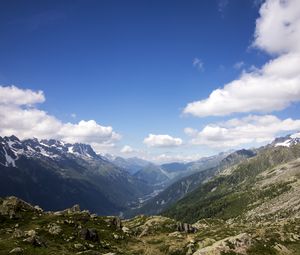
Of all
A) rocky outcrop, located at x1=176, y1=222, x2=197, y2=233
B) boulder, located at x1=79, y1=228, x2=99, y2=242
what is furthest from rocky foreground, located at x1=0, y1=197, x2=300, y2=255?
rocky outcrop, located at x1=176, y1=222, x2=197, y2=233

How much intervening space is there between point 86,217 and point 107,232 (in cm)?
1648

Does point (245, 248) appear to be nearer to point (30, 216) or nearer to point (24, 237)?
point (24, 237)

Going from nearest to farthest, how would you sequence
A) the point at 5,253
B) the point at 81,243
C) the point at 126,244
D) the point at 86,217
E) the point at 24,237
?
1. the point at 5,253
2. the point at 24,237
3. the point at 81,243
4. the point at 126,244
5. the point at 86,217

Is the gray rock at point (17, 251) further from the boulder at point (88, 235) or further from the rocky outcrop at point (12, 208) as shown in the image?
the rocky outcrop at point (12, 208)

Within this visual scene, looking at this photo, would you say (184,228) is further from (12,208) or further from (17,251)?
(17,251)

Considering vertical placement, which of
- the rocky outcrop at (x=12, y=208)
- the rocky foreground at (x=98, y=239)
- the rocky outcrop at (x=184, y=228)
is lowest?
the rocky outcrop at (x=184, y=228)

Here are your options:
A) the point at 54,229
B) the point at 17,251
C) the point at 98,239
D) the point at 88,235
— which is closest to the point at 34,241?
the point at 17,251

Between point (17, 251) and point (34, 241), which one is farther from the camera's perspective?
point (34, 241)

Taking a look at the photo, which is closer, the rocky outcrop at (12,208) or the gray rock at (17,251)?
the gray rock at (17,251)

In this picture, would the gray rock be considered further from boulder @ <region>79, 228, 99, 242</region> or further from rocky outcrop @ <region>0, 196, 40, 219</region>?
rocky outcrop @ <region>0, 196, 40, 219</region>

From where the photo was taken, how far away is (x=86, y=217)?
128125mm

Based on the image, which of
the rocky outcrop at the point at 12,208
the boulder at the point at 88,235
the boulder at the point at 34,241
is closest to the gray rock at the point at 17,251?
the boulder at the point at 34,241

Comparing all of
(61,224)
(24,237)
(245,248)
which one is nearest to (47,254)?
(24,237)

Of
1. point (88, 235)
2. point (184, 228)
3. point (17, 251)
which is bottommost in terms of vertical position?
point (184, 228)
